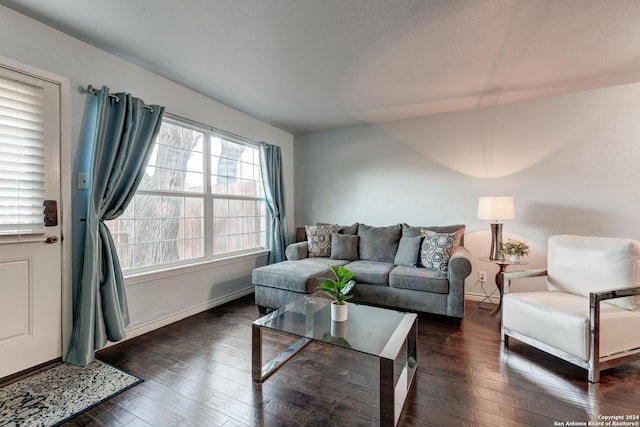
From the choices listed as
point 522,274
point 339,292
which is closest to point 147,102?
point 339,292

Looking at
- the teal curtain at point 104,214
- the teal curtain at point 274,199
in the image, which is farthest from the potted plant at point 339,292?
the teal curtain at point 274,199

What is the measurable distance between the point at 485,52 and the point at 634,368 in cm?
251

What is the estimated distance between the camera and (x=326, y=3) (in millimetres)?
1727

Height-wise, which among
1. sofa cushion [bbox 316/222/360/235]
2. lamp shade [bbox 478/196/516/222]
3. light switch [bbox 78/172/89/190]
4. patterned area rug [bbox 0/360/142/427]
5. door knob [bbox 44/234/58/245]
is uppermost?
light switch [bbox 78/172/89/190]

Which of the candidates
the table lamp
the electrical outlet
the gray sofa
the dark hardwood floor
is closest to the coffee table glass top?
the dark hardwood floor

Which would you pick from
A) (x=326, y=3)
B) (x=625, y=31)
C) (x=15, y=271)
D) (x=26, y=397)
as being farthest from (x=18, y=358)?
(x=625, y=31)

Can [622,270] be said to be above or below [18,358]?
above

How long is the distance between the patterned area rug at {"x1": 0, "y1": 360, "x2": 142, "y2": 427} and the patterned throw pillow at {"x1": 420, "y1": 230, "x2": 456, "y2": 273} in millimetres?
2730

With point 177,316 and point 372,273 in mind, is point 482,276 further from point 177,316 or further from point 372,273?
point 177,316

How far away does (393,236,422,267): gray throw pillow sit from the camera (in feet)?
10.5

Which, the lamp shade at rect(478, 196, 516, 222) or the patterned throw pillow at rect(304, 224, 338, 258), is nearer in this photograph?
the lamp shade at rect(478, 196, 516, 222)

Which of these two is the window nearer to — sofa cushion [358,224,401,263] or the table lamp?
sofa cushion [358,224,401,263]

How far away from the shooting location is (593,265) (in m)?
2.15

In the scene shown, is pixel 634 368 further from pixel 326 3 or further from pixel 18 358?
pixel 18 358
